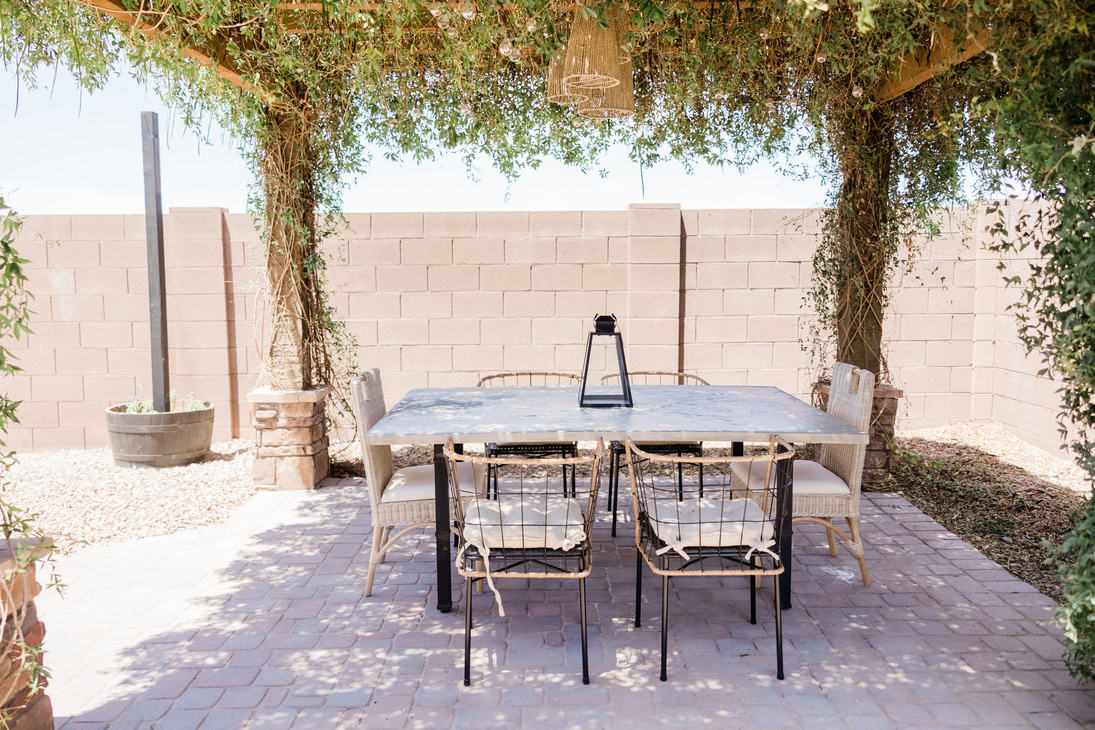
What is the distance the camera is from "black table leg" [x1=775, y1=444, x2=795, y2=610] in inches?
111

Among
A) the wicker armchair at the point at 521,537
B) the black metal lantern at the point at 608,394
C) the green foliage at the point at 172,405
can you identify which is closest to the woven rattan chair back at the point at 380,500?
the wicker armchair at the point at 521,537

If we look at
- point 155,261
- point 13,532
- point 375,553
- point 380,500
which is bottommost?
point 375,553

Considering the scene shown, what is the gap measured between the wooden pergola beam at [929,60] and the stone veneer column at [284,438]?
3.78 metres

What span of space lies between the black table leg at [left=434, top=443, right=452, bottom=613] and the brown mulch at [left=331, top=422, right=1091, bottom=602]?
2.33m

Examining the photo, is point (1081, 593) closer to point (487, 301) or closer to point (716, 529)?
point (716, 529)

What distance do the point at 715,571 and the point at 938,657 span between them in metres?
0.88

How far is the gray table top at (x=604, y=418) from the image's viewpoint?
2.89m

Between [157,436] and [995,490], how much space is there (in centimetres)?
554

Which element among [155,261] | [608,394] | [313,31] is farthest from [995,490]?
[155,261]

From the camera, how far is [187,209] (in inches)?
226

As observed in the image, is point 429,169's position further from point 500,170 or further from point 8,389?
point 8,389

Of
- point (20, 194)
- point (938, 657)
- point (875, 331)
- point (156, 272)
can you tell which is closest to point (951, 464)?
point (875, 331)

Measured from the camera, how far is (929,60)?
143 inches

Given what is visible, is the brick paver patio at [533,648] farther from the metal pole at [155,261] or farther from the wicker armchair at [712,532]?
the metal pole at [155,261]
